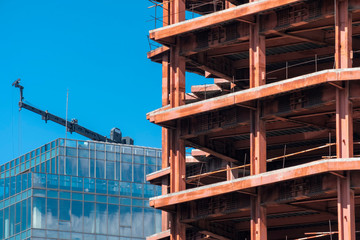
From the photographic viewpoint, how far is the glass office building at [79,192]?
150 meters

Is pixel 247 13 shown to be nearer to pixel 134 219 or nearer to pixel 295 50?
pixel 295 50

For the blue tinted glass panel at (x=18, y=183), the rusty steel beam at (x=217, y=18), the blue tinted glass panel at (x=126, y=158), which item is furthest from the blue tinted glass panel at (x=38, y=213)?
the rusty steel beam at (x=217, y=18)

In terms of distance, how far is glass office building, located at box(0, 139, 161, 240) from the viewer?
150 metres

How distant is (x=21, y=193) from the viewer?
15038 centimetres

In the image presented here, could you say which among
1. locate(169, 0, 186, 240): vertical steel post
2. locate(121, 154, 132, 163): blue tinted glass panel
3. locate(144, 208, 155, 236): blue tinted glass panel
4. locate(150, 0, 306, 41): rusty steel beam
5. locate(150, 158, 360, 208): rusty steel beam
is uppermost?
locate(121, 154, 132, 163): blue tinted glass panel

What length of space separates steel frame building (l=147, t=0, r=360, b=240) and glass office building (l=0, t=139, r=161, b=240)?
65592 mm

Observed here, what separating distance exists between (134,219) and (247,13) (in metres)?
88.7

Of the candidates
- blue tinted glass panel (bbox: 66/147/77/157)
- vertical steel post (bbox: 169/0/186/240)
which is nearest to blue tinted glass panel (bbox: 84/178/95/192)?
blue tinted glass panel (bbox: 66/147/77/157)

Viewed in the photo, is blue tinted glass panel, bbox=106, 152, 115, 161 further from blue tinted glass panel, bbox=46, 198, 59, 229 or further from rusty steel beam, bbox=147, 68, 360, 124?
rusty steel beam, bbox=147, 68, 360, 124

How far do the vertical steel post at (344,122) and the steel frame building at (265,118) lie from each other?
0.17 feet

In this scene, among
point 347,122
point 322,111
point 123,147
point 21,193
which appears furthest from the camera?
point 123,147

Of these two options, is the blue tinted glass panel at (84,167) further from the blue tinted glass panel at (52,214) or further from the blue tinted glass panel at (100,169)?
the blue tinted glass panel at (52,214)

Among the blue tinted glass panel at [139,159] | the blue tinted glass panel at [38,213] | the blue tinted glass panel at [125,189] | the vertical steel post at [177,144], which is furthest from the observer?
the blue tinted glass panel at [139,159]

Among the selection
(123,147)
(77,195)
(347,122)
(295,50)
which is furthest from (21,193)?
(347,122)
